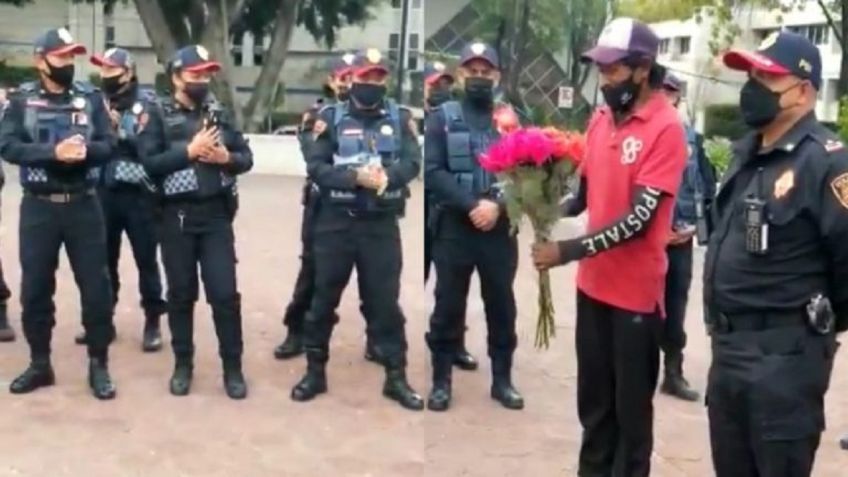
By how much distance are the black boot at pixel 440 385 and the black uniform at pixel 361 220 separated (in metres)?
0.10

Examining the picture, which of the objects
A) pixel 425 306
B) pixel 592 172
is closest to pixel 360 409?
pixel 592 172

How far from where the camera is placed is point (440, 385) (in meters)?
7.25

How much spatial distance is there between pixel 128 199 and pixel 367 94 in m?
2.08

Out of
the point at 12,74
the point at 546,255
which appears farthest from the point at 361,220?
the point at 12,74

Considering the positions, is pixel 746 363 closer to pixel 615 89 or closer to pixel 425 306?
pixel 615 89

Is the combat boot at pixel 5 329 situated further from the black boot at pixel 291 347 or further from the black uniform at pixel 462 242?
the black uniform at pixel 462 242

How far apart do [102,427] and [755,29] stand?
4805 centimetres

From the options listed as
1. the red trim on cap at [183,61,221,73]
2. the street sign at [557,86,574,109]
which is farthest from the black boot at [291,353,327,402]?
the street sign at [557,86,574,109]

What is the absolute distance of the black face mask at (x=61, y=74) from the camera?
6.84 m

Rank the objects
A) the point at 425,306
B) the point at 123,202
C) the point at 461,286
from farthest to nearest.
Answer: the point at 425,306 < the point at 123,202 < the point at 461,286

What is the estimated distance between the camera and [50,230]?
6910mm

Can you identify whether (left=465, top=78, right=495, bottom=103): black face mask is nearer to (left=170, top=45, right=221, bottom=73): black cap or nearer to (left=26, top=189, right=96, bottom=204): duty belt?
(left=170, top=45, right=221, bottom=73): black cap

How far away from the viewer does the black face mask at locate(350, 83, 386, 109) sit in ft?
23.0

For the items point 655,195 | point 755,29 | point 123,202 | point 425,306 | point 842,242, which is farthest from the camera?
point 755,29
